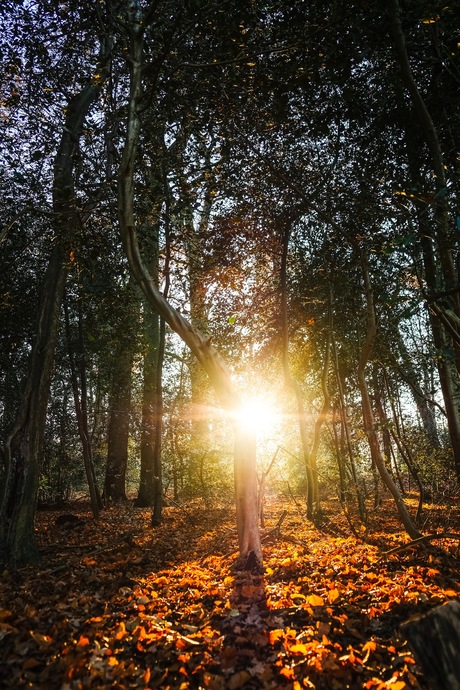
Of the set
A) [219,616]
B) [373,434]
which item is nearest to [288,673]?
[219,616]

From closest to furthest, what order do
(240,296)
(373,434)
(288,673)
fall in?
(288,673) → (373,434) → (240,296)

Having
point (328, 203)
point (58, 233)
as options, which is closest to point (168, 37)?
point (58, 233)

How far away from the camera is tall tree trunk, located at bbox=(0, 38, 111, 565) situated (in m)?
5.87

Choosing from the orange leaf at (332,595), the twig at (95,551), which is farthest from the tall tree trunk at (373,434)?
the twig at (95,551)

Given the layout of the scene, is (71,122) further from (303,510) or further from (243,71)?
(303,510)

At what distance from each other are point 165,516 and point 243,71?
34.9 ft

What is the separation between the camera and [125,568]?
5957mm

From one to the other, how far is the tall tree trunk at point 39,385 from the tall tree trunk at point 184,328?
91cm

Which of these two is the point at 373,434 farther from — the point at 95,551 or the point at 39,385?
the point at 39,385

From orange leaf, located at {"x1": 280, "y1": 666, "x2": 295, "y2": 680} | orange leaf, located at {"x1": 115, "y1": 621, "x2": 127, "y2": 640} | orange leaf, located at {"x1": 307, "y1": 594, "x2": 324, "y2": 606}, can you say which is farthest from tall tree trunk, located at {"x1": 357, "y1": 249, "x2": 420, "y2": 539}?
orange leaf, located at {"x1": 115, "y1": 621, "x2": 127, "y2": 640}

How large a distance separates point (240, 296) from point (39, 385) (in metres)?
5.56

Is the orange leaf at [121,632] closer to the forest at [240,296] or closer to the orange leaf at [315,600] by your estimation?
the forest at [240,296]

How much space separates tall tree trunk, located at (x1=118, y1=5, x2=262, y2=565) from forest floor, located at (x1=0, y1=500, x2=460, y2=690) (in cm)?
61

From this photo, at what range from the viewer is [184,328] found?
5480 millimetres
